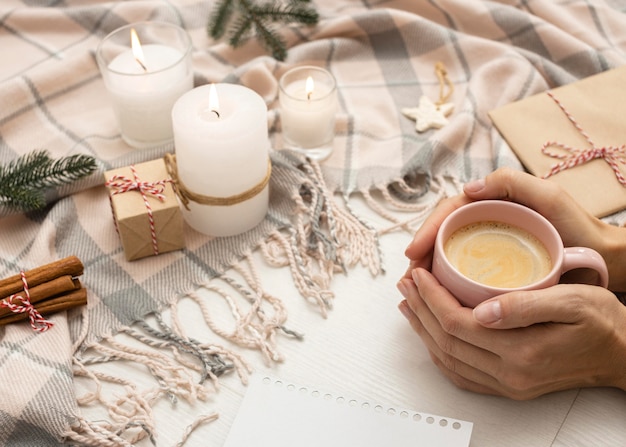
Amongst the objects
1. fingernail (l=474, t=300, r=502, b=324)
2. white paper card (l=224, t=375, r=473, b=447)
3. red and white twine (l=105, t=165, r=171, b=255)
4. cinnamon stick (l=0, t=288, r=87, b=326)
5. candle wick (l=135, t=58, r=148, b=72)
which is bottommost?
white paper card (l=224, t=375, r=473, b=447)

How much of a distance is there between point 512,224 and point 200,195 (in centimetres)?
43

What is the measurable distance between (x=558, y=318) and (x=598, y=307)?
0.19ft

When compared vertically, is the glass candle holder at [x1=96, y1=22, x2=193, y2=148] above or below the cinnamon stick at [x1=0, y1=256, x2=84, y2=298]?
above

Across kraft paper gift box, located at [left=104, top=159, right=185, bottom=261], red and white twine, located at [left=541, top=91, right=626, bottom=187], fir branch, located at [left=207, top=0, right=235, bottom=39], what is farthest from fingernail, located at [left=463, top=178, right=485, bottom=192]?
fir branch, located at [left=207, top=0, right=235, bottom=39]

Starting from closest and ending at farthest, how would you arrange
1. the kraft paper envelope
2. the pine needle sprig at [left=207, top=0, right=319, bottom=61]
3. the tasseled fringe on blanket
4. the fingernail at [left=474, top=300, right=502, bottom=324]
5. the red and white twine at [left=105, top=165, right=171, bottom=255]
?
the fingernail at [left=474, top=300, right=502, bottom=324] → the tasseled fringe on blanket → the red and white twine at [left=105, top=165, right=171, bottom=255] → the kraft paper envelope → the pine needle sprig at [left=207, top=0, right=319, bottom=61]

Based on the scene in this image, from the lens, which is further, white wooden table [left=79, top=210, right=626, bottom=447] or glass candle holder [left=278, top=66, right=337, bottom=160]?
glass candle holder [left=278, top=66, right=337, bottom=160]

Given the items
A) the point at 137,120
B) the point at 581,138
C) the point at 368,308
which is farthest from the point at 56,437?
the point at 581,138

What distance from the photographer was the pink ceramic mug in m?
0.82

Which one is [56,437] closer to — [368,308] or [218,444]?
[218,444]

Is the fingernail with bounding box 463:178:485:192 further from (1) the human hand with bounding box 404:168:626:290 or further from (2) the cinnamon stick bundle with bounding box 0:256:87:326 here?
(2) the cinnamon stick bundle with bounding box 0:256:87:326

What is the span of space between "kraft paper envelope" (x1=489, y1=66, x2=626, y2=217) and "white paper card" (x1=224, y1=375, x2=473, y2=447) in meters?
0.44

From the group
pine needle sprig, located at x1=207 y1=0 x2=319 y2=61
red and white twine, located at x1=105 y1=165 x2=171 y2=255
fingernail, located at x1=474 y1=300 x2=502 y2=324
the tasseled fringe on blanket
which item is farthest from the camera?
pine needle sprig, located at x1=207 y1=0 x2=319 y2=61

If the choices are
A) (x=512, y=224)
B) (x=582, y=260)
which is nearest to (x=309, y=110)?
(x=512, y=224)

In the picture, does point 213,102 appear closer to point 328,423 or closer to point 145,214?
point 145,214
